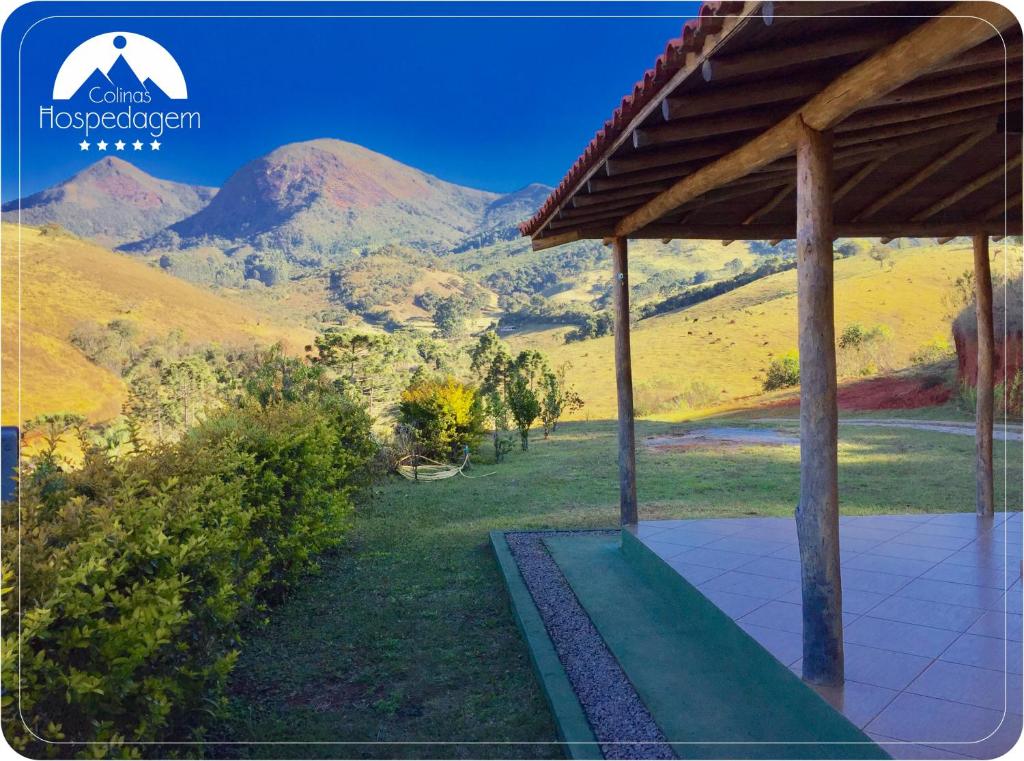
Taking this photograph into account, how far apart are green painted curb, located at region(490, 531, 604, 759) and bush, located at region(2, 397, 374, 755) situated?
1540mm

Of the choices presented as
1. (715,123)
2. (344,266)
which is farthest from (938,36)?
(344,266)

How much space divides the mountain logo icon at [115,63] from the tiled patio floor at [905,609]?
395cm

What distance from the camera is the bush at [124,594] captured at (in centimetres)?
210

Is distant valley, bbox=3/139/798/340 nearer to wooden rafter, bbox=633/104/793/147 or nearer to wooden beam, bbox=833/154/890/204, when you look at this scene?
wooden beam, bbox=833/154/890/204

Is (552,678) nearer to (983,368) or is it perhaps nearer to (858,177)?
(858,177)

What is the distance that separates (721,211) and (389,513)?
5440 mm

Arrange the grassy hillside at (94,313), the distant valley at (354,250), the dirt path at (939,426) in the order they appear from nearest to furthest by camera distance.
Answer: the dirt path at (939,426) → the grassy hillside at (94,313) → the distant valley at (354,250)

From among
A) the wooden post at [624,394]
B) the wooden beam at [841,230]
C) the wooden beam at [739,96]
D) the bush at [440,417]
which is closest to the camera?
the wooden beam at [739,96]

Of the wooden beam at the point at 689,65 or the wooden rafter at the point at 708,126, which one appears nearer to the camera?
the wooden beam at the point at 689,65

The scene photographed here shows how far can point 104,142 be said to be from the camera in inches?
141

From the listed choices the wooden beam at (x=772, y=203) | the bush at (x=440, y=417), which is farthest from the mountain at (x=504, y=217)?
the wooden beam at (x=772, y=203)

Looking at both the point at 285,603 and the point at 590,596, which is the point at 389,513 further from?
the point at 590,596

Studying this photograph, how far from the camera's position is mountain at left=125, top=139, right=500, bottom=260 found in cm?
4681

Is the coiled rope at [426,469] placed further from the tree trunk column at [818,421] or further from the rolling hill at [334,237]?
the rolling hill at [334,237]
